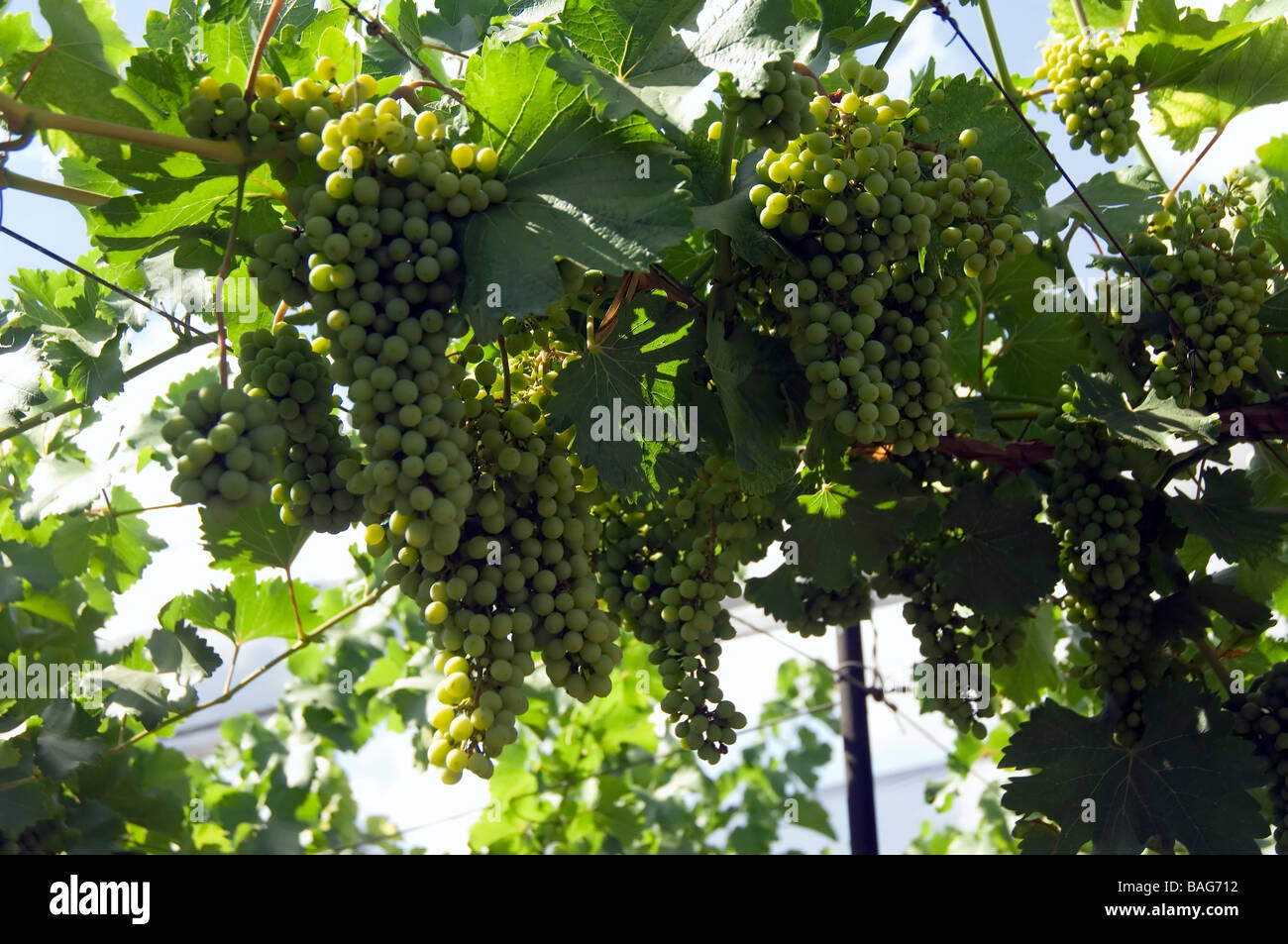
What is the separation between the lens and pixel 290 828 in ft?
12.5

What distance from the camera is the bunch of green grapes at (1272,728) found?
191 centimetres

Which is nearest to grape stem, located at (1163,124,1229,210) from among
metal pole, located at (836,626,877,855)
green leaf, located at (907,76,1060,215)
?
green leaf, located at (907,76,1060,215)

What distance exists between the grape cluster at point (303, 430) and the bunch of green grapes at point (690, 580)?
567mm

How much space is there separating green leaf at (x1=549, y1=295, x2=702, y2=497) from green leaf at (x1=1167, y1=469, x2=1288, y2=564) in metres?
1.01

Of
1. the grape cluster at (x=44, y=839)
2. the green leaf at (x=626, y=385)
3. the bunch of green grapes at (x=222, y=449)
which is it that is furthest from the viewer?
the grape cluster at (x=44, y=839)

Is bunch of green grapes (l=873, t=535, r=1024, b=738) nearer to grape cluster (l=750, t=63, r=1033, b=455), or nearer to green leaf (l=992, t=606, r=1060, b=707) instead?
green leaf (l=992, t=606, r=1060, b=707)

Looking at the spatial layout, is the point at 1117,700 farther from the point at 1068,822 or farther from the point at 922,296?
the point at 922,296

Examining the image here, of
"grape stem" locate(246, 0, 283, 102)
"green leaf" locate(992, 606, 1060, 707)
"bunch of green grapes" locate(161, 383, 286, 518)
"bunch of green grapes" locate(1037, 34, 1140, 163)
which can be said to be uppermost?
"bunch of green grapes" locate(1037, 34, 1140, 163)

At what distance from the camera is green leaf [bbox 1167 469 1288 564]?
2045 millimetres

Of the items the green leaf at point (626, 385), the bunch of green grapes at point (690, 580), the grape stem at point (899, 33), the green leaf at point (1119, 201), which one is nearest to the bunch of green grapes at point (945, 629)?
the bunch of green grapes at point (690, 580)

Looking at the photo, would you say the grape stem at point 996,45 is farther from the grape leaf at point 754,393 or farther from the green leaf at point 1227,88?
the grape leaf at point 754,393

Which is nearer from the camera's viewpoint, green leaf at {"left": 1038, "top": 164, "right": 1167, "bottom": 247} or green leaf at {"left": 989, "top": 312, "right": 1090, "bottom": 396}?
green leaf at {"left": 1038, "top": 164, "right": 1167, "bottom": 247}

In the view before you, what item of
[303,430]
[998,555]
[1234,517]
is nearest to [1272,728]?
[1234,517]

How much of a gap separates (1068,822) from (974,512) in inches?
22.6
